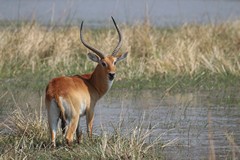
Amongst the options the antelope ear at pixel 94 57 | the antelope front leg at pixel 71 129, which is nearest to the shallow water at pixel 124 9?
the antelope ear at pixel 94 57

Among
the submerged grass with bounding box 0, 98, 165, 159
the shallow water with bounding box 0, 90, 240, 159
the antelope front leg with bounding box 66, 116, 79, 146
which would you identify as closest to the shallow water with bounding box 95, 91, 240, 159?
the shallow water with bounding box 0, 90, 240, 159

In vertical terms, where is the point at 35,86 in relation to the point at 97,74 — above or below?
below

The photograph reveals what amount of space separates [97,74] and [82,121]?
1938mm

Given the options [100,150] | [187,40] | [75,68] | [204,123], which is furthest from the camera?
[187,40]

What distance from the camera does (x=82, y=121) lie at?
41.3 ft

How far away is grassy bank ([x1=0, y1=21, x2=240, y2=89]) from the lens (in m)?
15.9

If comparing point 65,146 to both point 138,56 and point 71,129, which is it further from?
point 138,56

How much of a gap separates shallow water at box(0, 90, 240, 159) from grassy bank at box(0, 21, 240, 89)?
2.98 feet

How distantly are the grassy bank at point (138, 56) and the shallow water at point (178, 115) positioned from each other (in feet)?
2.98

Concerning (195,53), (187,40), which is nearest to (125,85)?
(195,53)

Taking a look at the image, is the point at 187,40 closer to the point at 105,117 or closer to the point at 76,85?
the point at 105,117

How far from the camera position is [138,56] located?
59.1 ft

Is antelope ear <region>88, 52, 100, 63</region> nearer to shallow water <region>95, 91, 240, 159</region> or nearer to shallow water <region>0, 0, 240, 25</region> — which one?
shallow water <region>95, 91, 240, 159</region>

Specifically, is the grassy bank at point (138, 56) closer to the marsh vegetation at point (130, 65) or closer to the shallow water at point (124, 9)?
the marsh vegetation at point (130, 65)
